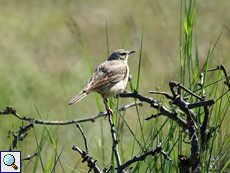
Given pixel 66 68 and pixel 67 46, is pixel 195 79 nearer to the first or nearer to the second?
pixel 66 68

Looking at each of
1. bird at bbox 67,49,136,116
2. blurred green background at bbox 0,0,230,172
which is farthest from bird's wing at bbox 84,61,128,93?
blurred green background at bbox 0,0,230,172

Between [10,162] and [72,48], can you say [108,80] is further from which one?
[72,48]

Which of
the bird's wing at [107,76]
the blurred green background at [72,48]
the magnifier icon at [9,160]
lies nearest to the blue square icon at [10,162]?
the magnifier icon at [9,160]

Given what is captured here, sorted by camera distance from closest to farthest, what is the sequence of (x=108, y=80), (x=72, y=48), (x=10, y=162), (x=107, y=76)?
(x=10, y=162) → (x=108, y=80) → (x=107, y=76) → (x=72, y=48)

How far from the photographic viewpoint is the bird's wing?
13.0ft

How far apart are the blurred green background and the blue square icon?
7.43 ft

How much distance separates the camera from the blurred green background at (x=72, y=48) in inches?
235

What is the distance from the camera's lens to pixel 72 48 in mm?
8266

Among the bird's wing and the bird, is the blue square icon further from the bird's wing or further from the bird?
the bird's wing

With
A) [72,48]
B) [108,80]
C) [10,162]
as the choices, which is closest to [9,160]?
[10,162]

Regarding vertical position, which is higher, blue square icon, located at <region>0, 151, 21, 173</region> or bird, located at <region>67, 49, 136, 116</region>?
bird, located at <region>67, 49, 136, 116</region>

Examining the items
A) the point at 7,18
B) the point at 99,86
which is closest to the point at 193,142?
the point at 99,86

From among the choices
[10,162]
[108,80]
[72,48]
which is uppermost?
[72,48]

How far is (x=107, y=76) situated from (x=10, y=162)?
1.78m
